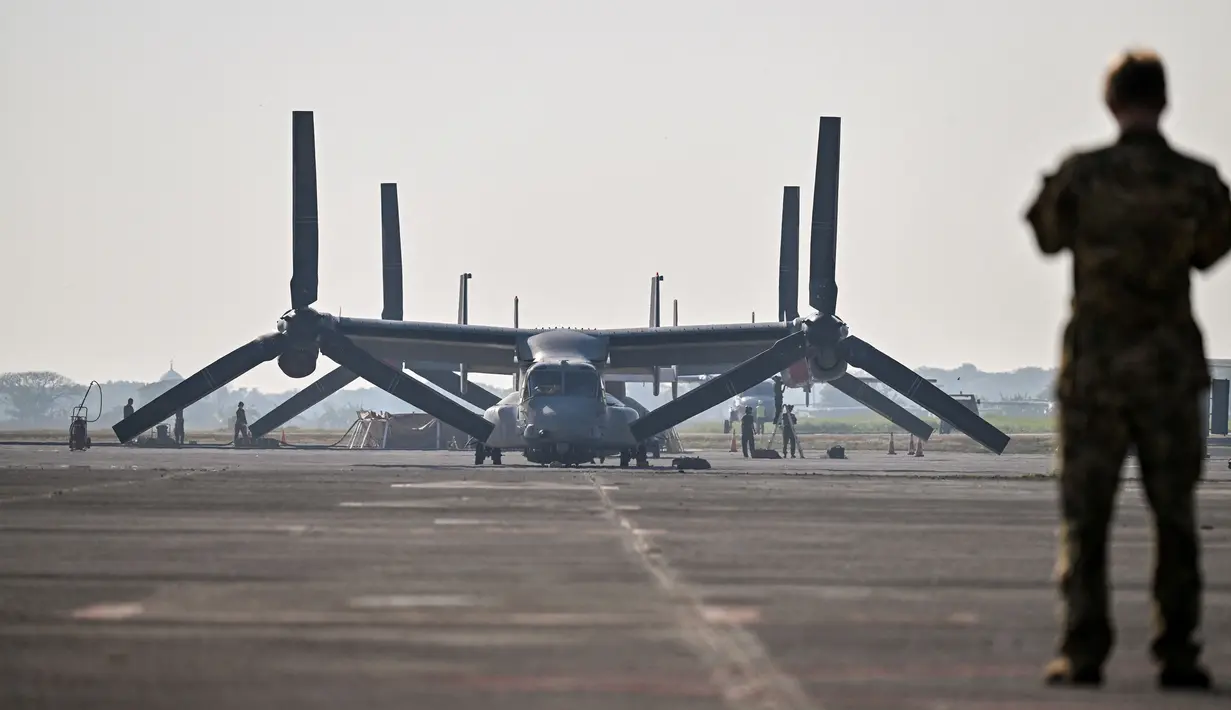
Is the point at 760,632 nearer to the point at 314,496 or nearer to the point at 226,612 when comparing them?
the point at 226,612

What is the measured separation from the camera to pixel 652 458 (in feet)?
169

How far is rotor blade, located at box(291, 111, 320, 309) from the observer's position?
4097cm

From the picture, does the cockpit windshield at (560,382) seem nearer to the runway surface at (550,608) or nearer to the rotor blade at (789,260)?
the rotor blade at (789,260)

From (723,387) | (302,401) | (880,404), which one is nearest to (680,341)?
(723,387)

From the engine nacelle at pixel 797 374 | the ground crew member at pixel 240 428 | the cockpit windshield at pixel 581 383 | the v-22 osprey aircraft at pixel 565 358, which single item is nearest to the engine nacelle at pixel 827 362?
the v-22 osprey aircraft at pixel 565 358

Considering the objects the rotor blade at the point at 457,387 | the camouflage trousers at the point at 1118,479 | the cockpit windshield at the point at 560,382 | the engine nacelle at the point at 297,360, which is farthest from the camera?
the rotor blade at the point at 457,387

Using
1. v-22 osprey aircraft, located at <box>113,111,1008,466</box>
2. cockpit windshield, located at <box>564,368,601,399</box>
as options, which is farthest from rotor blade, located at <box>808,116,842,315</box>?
cockpit windshield, located at <box>564,368,601,399</box>

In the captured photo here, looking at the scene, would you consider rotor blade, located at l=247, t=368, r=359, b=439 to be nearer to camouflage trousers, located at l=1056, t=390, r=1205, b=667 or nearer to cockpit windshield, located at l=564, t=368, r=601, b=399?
cockpit windshield, located at l=564, t=368, r=601, b=399

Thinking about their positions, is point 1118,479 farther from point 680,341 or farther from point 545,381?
point 680,341

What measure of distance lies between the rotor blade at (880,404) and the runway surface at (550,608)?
133 ft

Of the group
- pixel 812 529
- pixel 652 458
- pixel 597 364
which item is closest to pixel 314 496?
pixel 812 529

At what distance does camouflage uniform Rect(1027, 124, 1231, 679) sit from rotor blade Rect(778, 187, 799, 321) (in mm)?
43162

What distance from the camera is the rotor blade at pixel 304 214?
1613 inches

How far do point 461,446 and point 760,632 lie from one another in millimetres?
63853
